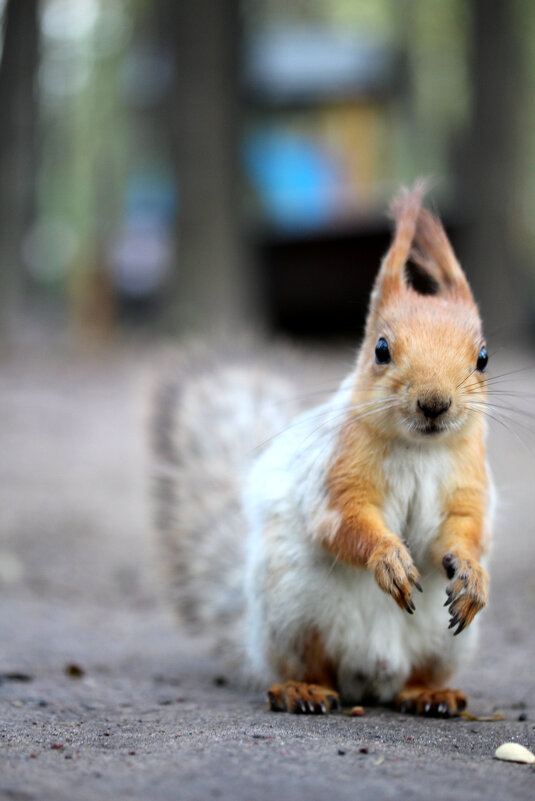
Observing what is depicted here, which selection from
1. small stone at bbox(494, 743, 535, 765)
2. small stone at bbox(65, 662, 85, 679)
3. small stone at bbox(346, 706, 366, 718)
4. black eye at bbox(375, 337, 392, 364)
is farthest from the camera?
small stone at bbox(65, 662, 85, 679)

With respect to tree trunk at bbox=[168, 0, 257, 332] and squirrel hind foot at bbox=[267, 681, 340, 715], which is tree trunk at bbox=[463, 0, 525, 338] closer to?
tree trunk at bbox=[168, 0, 257, 332]

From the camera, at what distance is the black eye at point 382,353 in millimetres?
2584

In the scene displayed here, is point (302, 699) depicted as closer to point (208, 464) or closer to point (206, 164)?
point (208, 464)

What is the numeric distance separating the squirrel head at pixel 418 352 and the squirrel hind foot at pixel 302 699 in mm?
701

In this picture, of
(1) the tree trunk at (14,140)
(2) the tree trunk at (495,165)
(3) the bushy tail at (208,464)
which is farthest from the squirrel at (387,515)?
(1) the tree trunk at (14,140)

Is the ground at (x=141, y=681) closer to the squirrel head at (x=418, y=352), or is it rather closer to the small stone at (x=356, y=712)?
the small stone at (x=356, y=712)

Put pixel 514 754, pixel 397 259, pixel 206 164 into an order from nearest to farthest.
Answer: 1. pixel 514 754
2. pixel 397 259
3. pixel 206 164

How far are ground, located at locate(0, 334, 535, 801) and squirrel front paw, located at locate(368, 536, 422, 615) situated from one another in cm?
31

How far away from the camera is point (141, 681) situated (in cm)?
324

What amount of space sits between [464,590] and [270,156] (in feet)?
37.4

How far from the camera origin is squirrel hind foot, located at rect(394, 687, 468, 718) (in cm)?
276

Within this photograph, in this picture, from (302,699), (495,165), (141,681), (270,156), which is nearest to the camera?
(302,699)

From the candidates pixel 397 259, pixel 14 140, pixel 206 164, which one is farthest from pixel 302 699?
pixel 14 140

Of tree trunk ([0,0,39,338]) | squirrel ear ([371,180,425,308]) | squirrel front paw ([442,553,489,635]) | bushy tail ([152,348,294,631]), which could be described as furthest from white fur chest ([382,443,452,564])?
tree trunk ([0,0,39,338])
